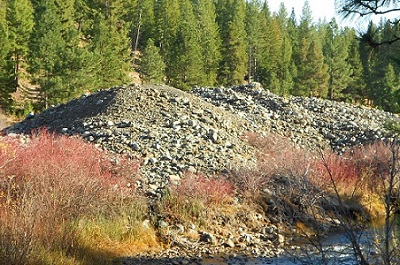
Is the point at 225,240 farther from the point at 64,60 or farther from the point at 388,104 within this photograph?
the point at 388,104

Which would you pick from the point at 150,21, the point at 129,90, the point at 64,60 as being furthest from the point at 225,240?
the point at 150,21

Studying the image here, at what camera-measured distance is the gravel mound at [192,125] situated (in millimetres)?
11422

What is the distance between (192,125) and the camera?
13305 millimetres

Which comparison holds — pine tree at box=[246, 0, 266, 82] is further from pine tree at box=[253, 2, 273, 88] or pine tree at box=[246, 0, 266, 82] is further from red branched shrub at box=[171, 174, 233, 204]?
red branched shrub at box=[171, 174, 233, 204]

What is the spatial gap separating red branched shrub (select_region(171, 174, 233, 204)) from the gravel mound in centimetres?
43

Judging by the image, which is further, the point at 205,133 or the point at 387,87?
the point at 387,87

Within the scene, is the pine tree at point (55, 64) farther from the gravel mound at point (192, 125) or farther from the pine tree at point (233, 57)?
the pine tree at point (233, 57)

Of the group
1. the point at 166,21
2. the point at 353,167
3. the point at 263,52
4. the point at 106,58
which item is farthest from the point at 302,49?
the point at 353,167

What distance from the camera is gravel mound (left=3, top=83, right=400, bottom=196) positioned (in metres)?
11.4

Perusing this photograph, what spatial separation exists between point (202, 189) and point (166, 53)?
2930 cm

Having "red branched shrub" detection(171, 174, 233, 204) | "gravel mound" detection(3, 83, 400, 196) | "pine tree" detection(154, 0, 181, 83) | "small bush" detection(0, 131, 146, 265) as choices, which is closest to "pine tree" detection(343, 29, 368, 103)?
"pine tree" detection(154, 0, 181, 83)

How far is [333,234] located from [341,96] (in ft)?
123

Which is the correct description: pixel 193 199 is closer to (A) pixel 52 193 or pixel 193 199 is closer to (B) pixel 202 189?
(B) pixel 202 189

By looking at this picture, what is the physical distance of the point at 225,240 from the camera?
9.22 m
